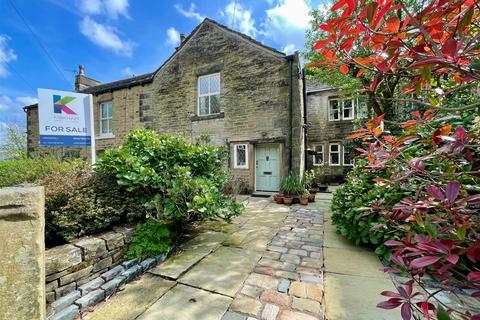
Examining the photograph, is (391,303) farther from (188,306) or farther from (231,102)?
(231,102)

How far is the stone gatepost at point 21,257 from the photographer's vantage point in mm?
1399

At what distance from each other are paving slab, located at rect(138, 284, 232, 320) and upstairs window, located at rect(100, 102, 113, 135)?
1101 centimetres

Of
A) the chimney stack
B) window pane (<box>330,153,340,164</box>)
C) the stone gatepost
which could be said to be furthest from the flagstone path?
the chimney stack

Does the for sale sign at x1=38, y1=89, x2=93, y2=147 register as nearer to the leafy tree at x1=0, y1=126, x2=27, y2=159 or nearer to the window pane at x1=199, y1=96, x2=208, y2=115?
the window pane at x1=199, y1=96, x2=208, y2=115

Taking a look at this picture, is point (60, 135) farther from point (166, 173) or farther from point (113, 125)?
point (113, 125)

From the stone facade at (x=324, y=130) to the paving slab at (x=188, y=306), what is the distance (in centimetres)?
1016

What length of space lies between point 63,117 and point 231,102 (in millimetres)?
5330

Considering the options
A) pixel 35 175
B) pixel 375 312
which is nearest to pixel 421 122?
pixel 375 312

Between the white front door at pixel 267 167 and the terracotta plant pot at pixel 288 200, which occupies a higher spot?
the white front door at pixel 267 167

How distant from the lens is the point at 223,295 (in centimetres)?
208

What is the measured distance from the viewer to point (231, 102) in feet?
26.8

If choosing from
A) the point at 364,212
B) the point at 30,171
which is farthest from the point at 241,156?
the point at 30,171

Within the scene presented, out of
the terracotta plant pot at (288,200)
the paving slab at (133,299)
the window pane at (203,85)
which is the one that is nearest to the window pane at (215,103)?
the window pane at (203,85)

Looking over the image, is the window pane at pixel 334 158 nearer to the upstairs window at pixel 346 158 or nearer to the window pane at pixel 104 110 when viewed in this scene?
the upstairs window at pixel 346 158
